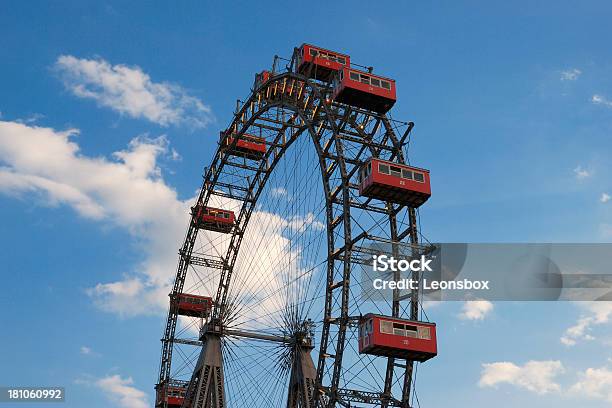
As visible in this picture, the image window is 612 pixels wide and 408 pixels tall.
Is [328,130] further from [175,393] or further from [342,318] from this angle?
[175,393]

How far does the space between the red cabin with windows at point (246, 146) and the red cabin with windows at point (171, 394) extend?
19.3m

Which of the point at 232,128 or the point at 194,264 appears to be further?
the point at 194,264

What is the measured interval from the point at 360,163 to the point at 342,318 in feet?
28.5

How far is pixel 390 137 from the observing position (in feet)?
141

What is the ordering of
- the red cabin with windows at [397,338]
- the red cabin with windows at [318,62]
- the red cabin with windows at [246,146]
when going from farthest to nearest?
the red cabin with windows at [246,146], the red cabin with windows at [318,62], the red cabin with windows at [397,338]

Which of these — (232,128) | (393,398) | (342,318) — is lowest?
(393,398)

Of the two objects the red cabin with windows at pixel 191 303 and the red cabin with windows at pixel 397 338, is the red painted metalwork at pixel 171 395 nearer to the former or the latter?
the red cabin with windows at pixel 191 303

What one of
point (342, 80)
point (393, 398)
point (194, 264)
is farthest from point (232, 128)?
point (393, 398)

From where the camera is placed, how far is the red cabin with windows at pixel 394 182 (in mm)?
37906

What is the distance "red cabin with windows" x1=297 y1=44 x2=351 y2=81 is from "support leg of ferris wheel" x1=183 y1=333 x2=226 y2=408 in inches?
702

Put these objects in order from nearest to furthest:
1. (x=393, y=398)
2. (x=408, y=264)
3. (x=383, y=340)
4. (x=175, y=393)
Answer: (x=383, y=340)
(x=393, y=398)
(x=408, y=264)
(x=175, y=393)

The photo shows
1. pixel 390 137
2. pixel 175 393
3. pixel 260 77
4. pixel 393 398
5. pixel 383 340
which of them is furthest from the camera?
pixel 175 393

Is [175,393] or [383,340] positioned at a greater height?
[175,393]

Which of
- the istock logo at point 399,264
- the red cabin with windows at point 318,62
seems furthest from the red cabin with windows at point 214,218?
the istock logo at point 399,264
